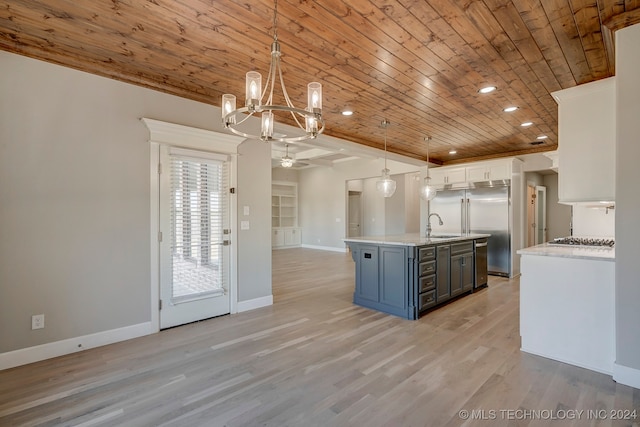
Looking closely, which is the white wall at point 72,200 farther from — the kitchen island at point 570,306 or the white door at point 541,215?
the white door at point 541,215

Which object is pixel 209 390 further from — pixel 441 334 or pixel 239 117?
pixel 239 117

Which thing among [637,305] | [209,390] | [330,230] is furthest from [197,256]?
[330,230]

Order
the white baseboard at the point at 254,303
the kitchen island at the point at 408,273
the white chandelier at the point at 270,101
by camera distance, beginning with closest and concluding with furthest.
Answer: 1. the white chandelier at the point at 270,101
2. the kitchen island at the point at 408,273
3. the white baseboard at the point at 254,303

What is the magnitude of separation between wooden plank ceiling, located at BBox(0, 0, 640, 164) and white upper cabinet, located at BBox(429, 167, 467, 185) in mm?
2873

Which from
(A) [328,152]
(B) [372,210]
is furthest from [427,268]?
(B) [372,210]

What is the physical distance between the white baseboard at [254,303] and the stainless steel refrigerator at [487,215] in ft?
11.1

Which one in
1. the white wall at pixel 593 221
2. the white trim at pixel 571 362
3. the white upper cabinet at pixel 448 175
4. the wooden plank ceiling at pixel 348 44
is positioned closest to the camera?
the wooden plank ceiling at pixel 348 44

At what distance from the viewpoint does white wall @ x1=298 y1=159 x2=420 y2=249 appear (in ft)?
31.7

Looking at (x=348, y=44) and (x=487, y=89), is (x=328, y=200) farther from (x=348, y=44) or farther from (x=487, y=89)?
(x=348, y=44)

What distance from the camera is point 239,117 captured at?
12.8 ft

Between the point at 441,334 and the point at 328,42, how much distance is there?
304 centimetres

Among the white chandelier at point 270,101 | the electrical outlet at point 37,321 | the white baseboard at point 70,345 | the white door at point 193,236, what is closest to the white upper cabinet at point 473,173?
the white door at point 193,236

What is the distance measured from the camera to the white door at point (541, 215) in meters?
7.22

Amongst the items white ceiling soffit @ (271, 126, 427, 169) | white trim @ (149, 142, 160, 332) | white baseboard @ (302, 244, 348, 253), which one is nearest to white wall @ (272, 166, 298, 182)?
white ceiling soffit @ (271, 126, 427, 169)
